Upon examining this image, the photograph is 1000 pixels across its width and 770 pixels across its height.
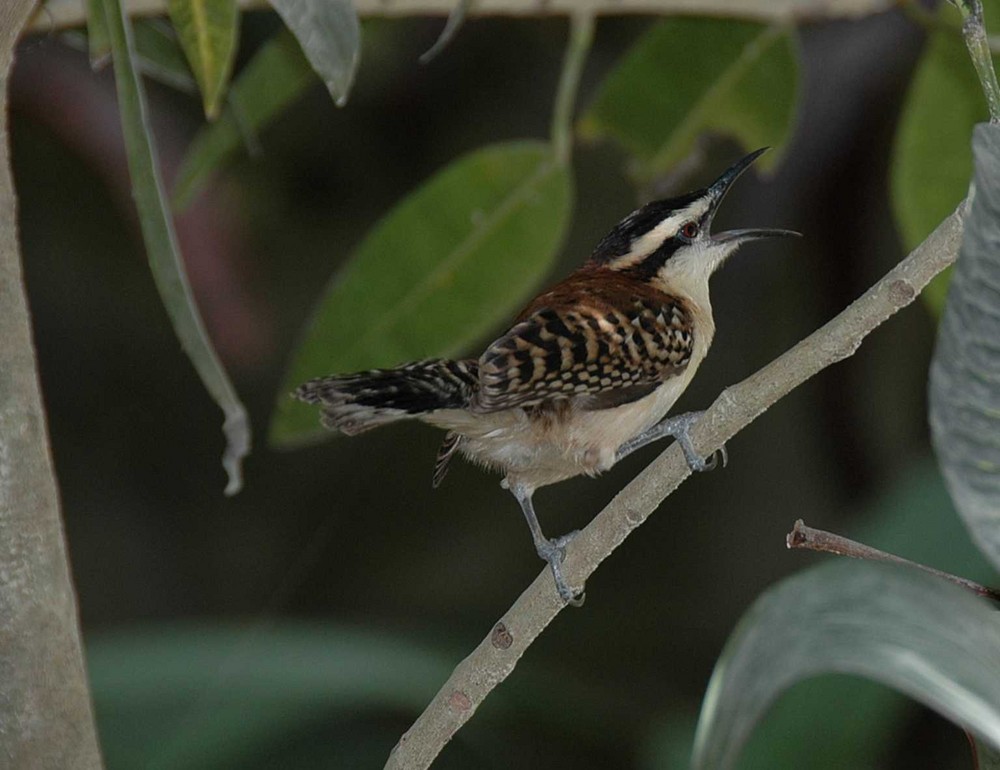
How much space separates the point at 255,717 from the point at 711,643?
102 cm

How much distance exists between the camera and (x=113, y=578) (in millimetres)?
2617

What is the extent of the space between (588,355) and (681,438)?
308 millimetres

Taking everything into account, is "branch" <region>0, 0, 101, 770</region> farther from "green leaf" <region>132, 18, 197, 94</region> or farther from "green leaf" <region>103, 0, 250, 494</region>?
"green leaf" <region>132, 18, 197, 94</region>

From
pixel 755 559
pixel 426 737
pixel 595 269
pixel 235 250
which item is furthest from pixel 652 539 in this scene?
pixel 426 737

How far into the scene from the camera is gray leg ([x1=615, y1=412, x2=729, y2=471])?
814 millimetres

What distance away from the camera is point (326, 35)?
2.85 feet

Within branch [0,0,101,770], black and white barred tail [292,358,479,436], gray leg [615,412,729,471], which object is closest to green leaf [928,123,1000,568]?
gray leg [615,412,729,471]

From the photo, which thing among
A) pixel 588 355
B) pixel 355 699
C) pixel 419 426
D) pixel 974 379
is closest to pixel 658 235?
pixel 588 355

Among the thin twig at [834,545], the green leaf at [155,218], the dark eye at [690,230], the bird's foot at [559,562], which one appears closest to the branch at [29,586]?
the green leaf at [155,218]

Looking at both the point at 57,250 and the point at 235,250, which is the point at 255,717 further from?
the point at 57,250

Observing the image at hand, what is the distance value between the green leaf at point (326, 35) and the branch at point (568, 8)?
0.44 meters

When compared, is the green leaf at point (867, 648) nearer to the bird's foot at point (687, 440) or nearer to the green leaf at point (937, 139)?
the bird's foot at point (687, 440)

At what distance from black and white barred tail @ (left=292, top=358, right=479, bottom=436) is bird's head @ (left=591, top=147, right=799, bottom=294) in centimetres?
37

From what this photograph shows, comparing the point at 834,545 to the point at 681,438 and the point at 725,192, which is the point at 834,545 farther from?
the point at 725,192
